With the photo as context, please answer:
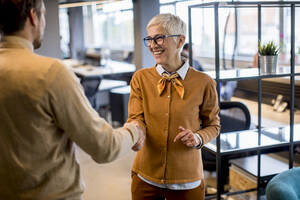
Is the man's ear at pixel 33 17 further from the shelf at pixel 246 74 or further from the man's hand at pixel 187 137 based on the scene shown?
the shelf at pixel 246 74

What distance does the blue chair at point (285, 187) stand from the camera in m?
1.80

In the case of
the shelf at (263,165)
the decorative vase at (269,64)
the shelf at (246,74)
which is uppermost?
the decorative vase at (269,64)

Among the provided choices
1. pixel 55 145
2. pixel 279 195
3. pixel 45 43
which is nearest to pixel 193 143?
pixel 279 195

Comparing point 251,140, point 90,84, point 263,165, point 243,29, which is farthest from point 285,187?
point 243,29

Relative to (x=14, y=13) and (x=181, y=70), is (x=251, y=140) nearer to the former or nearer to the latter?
(x=181, y=70)

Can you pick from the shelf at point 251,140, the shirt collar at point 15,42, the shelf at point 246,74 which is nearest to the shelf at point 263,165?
the shelf at point 251,140

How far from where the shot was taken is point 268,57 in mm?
2910

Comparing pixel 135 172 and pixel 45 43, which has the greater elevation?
pixel 45 43

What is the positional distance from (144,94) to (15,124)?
87 cm

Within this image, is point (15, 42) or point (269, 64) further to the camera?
point (269, 64)

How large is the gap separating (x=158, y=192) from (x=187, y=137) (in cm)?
37

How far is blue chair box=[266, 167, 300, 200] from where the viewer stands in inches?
71.0

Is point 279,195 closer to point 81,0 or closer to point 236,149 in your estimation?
point 236,149

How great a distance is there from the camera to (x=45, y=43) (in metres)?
5.47
